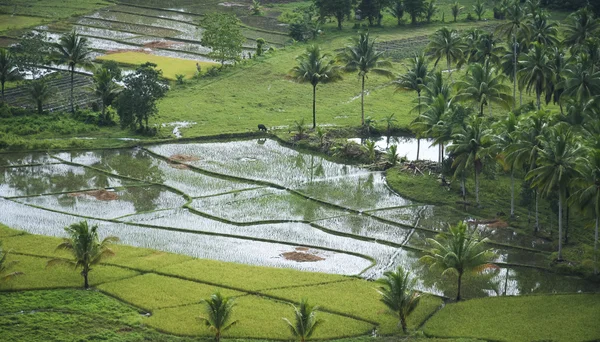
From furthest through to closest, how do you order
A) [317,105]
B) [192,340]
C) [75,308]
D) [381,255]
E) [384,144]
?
[317,105] < [384,144] < [381,255] < [75,308] < [192,340]

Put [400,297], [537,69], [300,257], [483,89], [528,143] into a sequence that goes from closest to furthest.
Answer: [400,297] → [528,143] → [300,257] → [483,89] → [537,69]

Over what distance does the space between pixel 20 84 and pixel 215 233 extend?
27.8 meters

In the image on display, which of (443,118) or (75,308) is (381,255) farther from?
(75,308)

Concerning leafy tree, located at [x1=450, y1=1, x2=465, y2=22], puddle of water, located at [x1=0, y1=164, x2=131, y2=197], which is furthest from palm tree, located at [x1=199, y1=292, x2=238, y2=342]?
leafy tree, located at [x1=450, y1=1, x2=465, y2=22]

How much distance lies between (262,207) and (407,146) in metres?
13.4

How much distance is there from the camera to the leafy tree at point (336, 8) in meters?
77.4

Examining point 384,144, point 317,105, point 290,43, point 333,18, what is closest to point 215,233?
point 384,144

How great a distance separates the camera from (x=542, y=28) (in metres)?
57.1

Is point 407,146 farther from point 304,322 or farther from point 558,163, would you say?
point 304,322

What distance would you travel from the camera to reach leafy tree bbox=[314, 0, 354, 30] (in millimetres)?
77375

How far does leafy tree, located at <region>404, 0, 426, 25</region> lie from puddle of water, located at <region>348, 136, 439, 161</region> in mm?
26533

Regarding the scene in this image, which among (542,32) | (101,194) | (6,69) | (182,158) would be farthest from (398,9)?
(101,194)

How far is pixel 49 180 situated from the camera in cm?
4781

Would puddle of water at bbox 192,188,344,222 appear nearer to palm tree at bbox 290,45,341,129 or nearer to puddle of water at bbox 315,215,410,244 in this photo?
puddle of water at bbox 315,215,410,244
